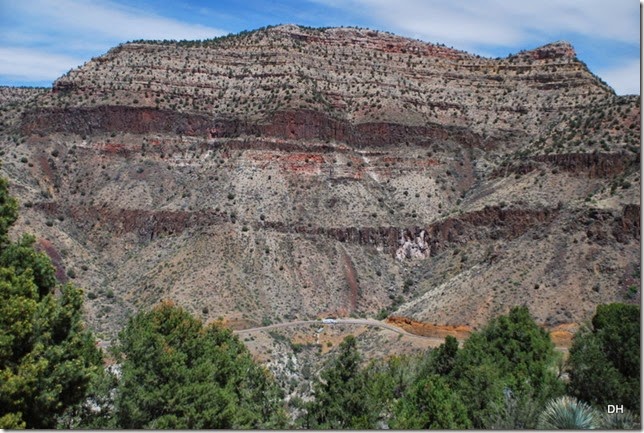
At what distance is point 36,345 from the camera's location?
30.0 m

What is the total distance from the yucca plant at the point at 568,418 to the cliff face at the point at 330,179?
4002cm

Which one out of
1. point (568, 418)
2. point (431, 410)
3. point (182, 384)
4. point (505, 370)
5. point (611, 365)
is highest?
point (568, 418)

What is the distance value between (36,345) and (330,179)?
238 ft

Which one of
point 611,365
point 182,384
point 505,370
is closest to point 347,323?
point 505,370

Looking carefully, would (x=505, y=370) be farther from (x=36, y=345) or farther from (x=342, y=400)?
(x=36, y=345)

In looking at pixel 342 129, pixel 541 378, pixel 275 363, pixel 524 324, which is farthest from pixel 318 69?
pixel 541 378

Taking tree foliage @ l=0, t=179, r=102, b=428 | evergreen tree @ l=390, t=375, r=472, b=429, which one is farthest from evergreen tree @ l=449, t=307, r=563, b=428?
tree foliage @ l=0, t=179, r=102, b=428

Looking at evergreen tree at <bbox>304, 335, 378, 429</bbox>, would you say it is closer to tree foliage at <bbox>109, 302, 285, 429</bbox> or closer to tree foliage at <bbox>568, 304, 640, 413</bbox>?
tree foliage at <bbox>109, 302, 285, 429</bbox>

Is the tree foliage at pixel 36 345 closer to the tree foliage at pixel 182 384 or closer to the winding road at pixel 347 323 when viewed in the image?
the tree foliage at pixel 182 384

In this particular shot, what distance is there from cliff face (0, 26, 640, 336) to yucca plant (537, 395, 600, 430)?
40020 millimetres

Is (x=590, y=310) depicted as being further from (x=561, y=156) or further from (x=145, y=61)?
(x=145, y=61)

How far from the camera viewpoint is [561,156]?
306 ft

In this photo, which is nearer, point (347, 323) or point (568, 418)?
point (568, 418)

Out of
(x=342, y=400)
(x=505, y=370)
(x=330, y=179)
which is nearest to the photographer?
(x=342, y=400)
